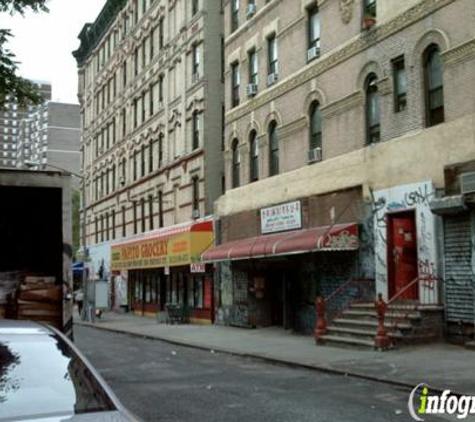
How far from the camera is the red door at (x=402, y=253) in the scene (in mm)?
17234

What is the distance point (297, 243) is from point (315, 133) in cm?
406

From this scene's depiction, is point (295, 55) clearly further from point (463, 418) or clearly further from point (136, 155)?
point (136, 155)

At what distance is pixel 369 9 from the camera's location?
1925cm

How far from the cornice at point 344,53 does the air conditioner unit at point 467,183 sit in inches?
165

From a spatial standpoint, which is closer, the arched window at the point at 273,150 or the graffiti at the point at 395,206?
the graffiti at the point at 395,206

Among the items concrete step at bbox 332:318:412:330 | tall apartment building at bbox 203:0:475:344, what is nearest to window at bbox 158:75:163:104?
tall apartment building at bbox 203:0:475:344

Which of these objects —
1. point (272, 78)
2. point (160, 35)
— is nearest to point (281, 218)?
point (272, 78)

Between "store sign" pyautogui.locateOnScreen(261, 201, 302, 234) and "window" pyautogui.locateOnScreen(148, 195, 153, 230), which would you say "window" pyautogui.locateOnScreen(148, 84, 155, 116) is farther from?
"store sign" pyautogui.locateOnScreen(261, 201, 302, 234)

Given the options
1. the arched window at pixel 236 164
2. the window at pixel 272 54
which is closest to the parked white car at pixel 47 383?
the window at pixel 272 54

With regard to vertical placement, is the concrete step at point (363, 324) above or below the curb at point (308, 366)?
above

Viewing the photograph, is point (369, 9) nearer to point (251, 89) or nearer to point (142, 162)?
point (251, 89)

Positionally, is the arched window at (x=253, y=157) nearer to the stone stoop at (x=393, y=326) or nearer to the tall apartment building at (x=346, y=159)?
the tall apartment building at (x=346, y=159)

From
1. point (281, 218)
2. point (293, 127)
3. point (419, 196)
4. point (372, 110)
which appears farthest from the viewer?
point (281, 218)

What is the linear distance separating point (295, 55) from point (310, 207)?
17.1ft
